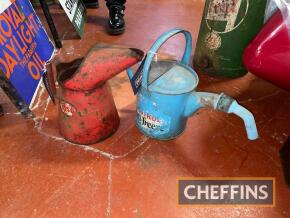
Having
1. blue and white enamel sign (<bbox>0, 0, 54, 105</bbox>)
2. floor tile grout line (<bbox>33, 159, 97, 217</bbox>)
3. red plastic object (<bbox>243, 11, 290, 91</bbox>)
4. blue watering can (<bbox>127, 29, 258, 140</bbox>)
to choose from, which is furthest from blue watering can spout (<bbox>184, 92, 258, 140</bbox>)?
blue and white enamel sign (<bbox>0, 0, 54, 105</bbox>)

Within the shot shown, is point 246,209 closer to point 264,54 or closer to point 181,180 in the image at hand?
point 181,180

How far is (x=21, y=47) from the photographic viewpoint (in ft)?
3.81

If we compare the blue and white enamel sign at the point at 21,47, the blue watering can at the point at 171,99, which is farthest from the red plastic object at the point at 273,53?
the blue and white enamel sign at the point at 21,47

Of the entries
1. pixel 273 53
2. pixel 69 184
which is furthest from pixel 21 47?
pixel 273 53

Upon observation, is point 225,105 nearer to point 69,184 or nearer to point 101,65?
point 101,65

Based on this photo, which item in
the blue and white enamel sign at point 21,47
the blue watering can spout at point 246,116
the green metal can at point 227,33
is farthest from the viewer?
the green metal can at point 227,33

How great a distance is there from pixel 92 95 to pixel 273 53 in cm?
64

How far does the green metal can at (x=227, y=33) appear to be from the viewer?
118 centimetres

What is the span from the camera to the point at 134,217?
2.72 feet

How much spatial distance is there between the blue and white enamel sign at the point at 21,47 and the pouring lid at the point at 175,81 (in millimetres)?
581

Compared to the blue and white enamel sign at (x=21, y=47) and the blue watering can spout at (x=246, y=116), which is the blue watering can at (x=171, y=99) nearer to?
the blue watering can spout at (x=246, y=116)

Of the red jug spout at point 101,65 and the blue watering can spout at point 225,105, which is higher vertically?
the red jug spout at point 101,65

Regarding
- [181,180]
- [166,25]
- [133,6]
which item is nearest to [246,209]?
[181,180]

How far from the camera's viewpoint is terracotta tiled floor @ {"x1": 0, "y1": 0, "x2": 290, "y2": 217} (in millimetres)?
856
